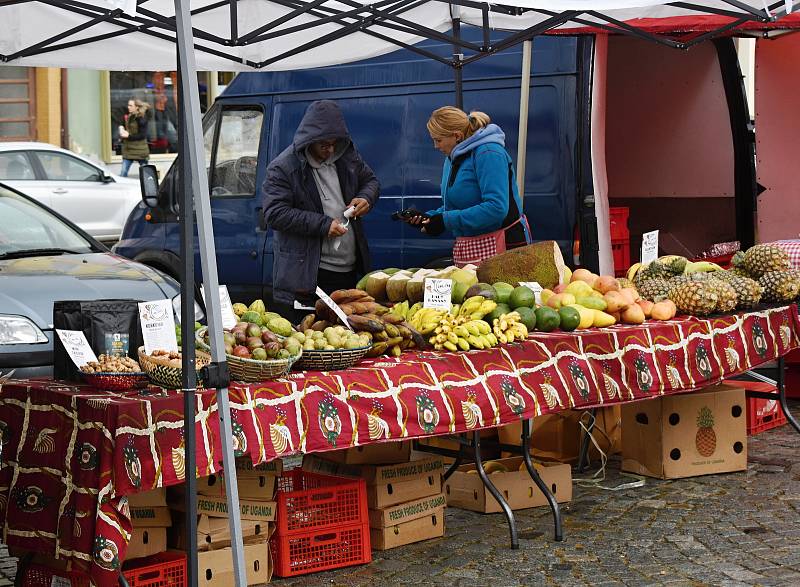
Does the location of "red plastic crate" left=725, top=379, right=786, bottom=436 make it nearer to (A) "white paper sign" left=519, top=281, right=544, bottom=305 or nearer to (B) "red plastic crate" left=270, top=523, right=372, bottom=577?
(A) "white paper sign" left=519, top=281, right=544, bottom=305

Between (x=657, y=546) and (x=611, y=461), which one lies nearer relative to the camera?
(x=657, y=546)

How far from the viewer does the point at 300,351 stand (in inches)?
185

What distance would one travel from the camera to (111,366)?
4469 mm

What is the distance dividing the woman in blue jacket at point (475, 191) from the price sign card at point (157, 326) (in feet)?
8.43

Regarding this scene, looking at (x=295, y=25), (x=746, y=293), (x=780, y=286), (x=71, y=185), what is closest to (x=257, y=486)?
(x=295, y=25)

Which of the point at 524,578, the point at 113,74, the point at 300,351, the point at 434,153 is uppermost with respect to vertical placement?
the point at 113,74

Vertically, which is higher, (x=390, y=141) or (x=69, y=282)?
(x=390, y=141)

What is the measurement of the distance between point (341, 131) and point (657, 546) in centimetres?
286

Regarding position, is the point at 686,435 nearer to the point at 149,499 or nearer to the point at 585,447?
the point at 585,447

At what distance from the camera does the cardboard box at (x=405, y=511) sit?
5.36 metres

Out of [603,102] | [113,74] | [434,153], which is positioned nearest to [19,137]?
[113,74]

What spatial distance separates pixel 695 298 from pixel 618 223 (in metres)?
2.37

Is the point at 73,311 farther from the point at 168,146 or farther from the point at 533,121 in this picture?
the point at 168,146

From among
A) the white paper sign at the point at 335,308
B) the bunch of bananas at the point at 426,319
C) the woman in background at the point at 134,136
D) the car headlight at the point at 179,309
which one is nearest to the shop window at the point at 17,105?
the woman in background at the point at 134,136
